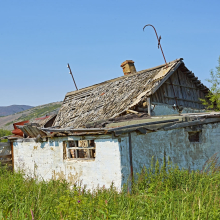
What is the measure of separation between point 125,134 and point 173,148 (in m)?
1.91

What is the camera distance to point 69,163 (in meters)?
9.00

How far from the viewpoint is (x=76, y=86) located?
1948cm

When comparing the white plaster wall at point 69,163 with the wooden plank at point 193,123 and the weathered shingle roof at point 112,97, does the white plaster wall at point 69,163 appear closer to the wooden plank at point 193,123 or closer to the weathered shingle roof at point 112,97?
the weathered shingle roof at point 112,97

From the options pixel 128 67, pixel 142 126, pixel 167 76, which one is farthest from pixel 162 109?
pixel 128 67

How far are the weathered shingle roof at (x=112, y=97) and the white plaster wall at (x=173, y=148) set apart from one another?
2748mm

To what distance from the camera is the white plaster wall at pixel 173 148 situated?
7668 millimetres

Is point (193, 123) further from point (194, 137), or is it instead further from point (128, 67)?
point (128, 67)

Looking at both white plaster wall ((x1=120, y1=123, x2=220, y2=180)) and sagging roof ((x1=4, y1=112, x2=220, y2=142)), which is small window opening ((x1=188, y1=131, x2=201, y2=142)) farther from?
sagging roof ((x1=4, y1=112, x2=220, y2=142))

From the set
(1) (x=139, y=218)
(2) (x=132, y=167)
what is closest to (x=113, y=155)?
(2) (x=132, y=167)

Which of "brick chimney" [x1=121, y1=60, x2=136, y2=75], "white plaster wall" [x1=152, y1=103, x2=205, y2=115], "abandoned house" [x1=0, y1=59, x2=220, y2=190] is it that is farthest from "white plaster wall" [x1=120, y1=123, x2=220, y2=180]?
"brick chimney" [x1=121, y1=60, x2=136, y2=75]

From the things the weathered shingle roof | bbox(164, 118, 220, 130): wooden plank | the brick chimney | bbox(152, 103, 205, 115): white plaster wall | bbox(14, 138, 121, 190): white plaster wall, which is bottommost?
bbox(14, 138, 121, 190): white plaster wall

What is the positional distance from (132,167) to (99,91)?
27.2 feet

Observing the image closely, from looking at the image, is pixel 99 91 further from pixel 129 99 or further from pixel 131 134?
pixel 131 134

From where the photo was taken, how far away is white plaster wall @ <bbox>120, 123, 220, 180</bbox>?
25.2ft
